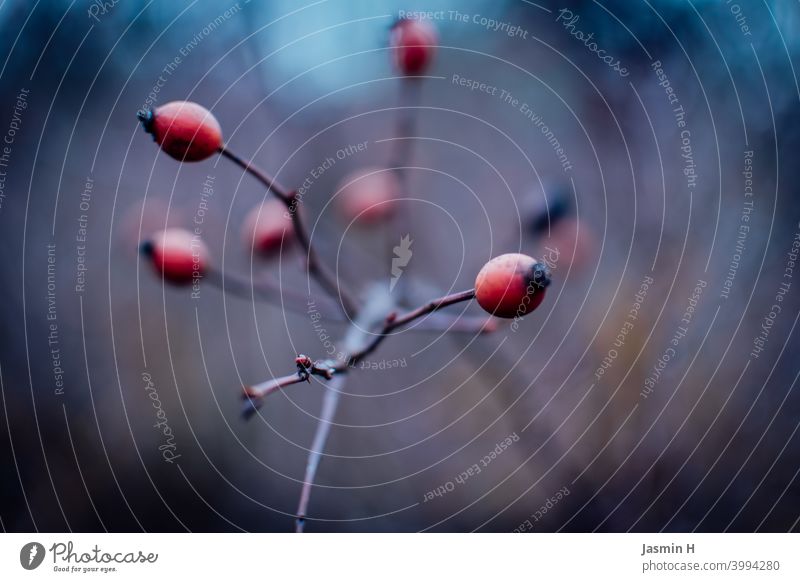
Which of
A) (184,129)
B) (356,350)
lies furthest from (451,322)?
(184,129)

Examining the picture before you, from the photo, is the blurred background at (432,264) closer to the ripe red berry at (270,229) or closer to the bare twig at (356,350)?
the ripe red berry at (270,229)

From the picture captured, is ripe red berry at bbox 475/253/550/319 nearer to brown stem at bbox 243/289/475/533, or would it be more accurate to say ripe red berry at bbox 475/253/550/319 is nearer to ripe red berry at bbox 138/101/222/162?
brown stem at bbox 243/289/475/533

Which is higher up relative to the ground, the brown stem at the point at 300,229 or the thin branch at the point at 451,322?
the brown stem at the point at 300,229

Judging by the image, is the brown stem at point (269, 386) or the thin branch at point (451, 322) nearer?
the brown stem at point (269, 386)

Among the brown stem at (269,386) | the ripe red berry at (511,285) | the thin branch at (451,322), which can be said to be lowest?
the brown stem at (269,386)

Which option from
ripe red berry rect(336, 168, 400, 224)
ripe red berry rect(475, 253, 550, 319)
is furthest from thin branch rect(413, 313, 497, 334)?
ripe red berry rect(475, 253, 550, 319)

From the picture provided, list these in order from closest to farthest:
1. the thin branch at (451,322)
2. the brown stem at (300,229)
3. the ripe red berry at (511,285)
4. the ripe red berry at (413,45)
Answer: the ripe red berry at (511,285)
the brown stem at (300,229)
the ripe red berry at (413,45)
the thin branch at (451,322)

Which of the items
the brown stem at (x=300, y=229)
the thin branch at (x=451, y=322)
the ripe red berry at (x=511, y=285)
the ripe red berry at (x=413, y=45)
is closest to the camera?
the ripe red berry at (x=511, y=285)

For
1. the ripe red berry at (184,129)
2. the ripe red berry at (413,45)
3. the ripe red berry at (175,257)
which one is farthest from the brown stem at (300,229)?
the ripe red berry at (413,45)
